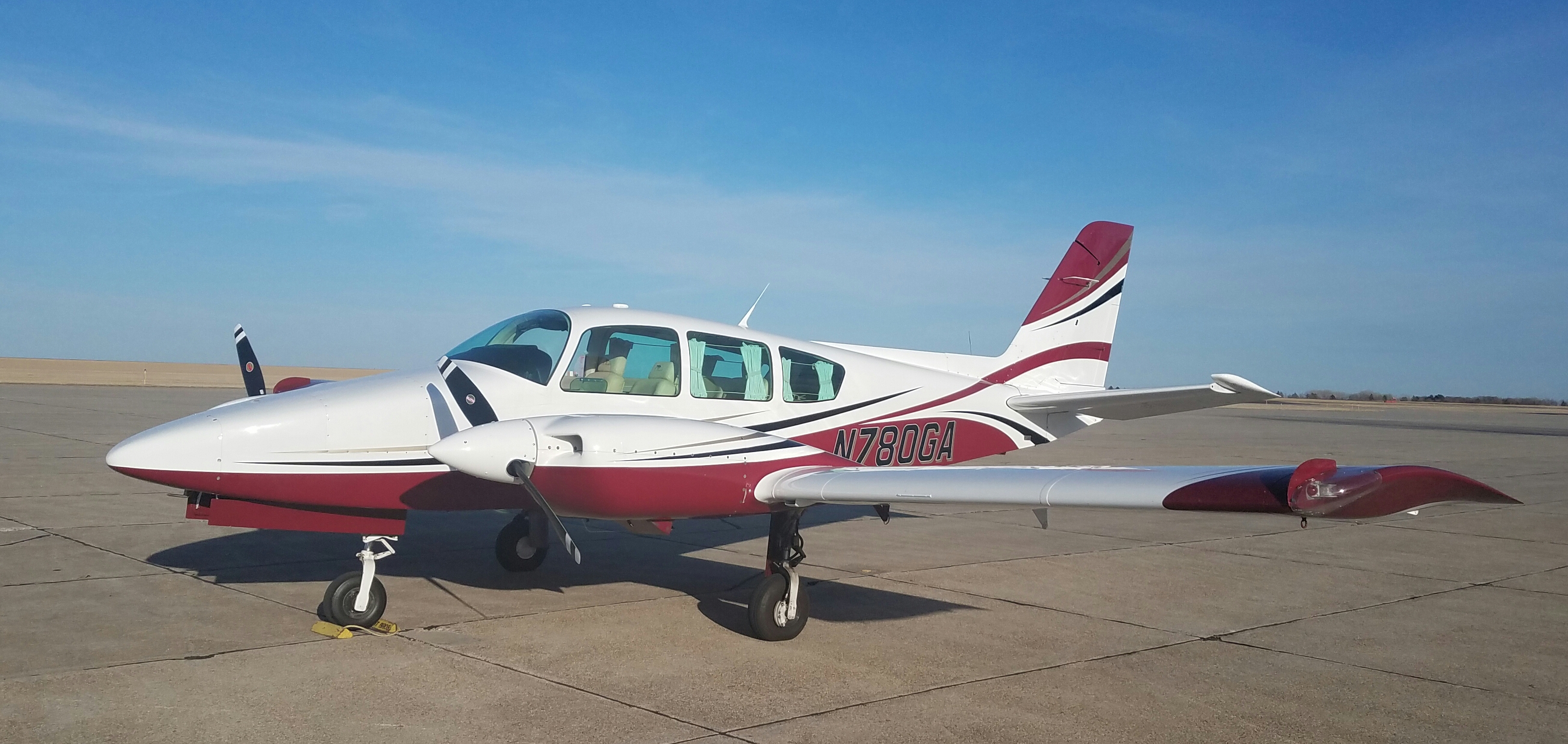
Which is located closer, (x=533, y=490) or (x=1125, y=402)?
(x=533, y=490)

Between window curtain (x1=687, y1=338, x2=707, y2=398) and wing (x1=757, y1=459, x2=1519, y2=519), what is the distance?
3.74 feet

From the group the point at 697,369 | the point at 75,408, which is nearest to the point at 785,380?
the point at 697,369

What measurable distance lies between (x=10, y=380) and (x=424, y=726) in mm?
54500

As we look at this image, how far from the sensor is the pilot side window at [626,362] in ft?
24.4

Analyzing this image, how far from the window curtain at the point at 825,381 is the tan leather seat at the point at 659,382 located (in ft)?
4.79

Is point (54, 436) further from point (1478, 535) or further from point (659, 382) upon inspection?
point (1478, 535)

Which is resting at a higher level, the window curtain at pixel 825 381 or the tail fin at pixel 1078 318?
the tail fin at pixel 1078 318

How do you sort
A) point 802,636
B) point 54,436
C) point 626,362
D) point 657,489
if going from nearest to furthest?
point 657,489, point 802,636, point 626,362, point 54,436

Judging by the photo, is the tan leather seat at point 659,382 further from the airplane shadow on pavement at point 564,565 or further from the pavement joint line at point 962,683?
the pavement joint line at point 962,683

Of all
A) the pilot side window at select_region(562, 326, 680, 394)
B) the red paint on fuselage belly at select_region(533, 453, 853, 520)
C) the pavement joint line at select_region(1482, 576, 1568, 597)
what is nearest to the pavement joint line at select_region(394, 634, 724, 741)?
the red paint on fuselage belly at select_region(533, 453, 853, 520)

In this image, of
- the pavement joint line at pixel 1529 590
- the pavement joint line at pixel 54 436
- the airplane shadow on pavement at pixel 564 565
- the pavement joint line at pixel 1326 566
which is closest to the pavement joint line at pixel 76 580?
the airplane shadow on pavement at pixel 564 565

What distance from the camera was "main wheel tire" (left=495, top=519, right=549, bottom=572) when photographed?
349 inches

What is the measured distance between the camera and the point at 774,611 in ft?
22.3

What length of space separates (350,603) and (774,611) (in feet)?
9.20
